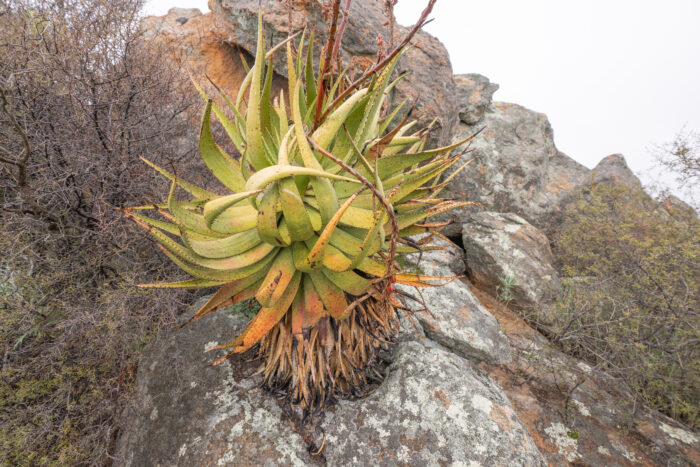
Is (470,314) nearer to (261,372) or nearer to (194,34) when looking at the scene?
(261,372)

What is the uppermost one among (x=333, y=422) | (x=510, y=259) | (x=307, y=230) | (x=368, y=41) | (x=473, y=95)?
(x=473, y=95)

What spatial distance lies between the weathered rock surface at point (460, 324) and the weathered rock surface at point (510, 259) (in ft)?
4.77

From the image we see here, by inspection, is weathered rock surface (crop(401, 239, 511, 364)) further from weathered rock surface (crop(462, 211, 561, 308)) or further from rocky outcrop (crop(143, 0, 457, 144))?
rocky outcrop (crop(143, 0, 457, 144))

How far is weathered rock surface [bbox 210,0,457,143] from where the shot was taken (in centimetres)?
450

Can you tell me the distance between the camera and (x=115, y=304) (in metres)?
2.30

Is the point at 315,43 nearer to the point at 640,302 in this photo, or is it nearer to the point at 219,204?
the point at 219,204

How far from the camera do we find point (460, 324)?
2930 mm

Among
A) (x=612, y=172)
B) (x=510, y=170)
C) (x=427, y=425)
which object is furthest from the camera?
(x=612, y=172)

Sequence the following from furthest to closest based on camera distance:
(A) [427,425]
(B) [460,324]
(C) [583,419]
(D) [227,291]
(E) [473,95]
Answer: (E) [473,95]
(B) [460,324]
(C) [583,419]
(A) [427,425]
(D) [227,291]

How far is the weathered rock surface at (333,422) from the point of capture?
62.6 inches

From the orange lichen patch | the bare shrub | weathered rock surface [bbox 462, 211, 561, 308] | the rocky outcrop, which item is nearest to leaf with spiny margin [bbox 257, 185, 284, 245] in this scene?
the bare shrub

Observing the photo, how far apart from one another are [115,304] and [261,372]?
1.32m

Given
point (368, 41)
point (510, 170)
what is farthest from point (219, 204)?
point (510, 170)

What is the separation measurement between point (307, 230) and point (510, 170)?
21.9ft
